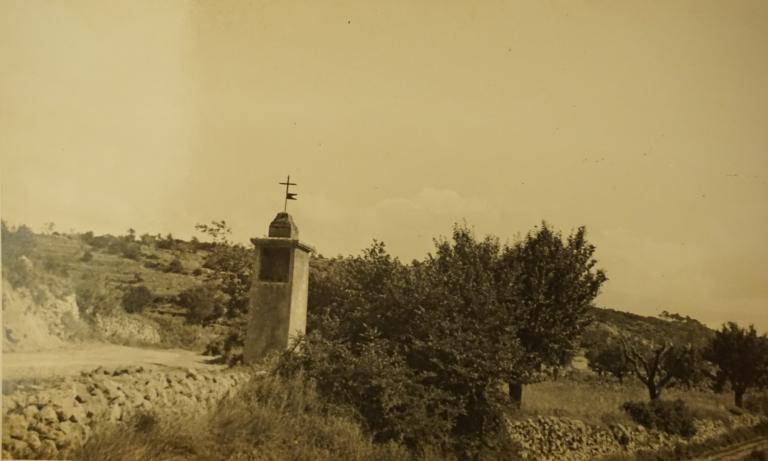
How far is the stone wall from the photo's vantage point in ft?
15.9

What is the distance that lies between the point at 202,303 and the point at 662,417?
1244 centimetres

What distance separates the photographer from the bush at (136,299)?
13.0 metres

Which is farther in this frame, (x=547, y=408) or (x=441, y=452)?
(x=547, y=408)

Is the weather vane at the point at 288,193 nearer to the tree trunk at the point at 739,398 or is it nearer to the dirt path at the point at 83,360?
the dirt path at the point at 83,360

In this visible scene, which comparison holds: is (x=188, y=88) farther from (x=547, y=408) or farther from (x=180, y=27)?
(x=547, y=408)

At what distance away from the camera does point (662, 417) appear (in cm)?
1277

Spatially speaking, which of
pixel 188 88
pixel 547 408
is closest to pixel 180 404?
pixel 188 88

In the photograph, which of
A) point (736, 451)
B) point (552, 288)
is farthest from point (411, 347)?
point (736, 451)

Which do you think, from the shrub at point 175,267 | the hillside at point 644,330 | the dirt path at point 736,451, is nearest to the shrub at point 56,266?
the shrub at point 175,267

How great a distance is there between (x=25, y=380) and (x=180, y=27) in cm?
497

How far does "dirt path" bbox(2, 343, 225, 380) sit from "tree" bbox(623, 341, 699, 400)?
14.2 m

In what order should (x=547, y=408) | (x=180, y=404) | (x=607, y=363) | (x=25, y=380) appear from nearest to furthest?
(x=25, y=380) → (x=180, y=404) → (x=547, y=408) → (x=607, y=363)

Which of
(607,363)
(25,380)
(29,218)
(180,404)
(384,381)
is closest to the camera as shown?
(25,380)

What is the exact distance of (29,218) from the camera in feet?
21.5
